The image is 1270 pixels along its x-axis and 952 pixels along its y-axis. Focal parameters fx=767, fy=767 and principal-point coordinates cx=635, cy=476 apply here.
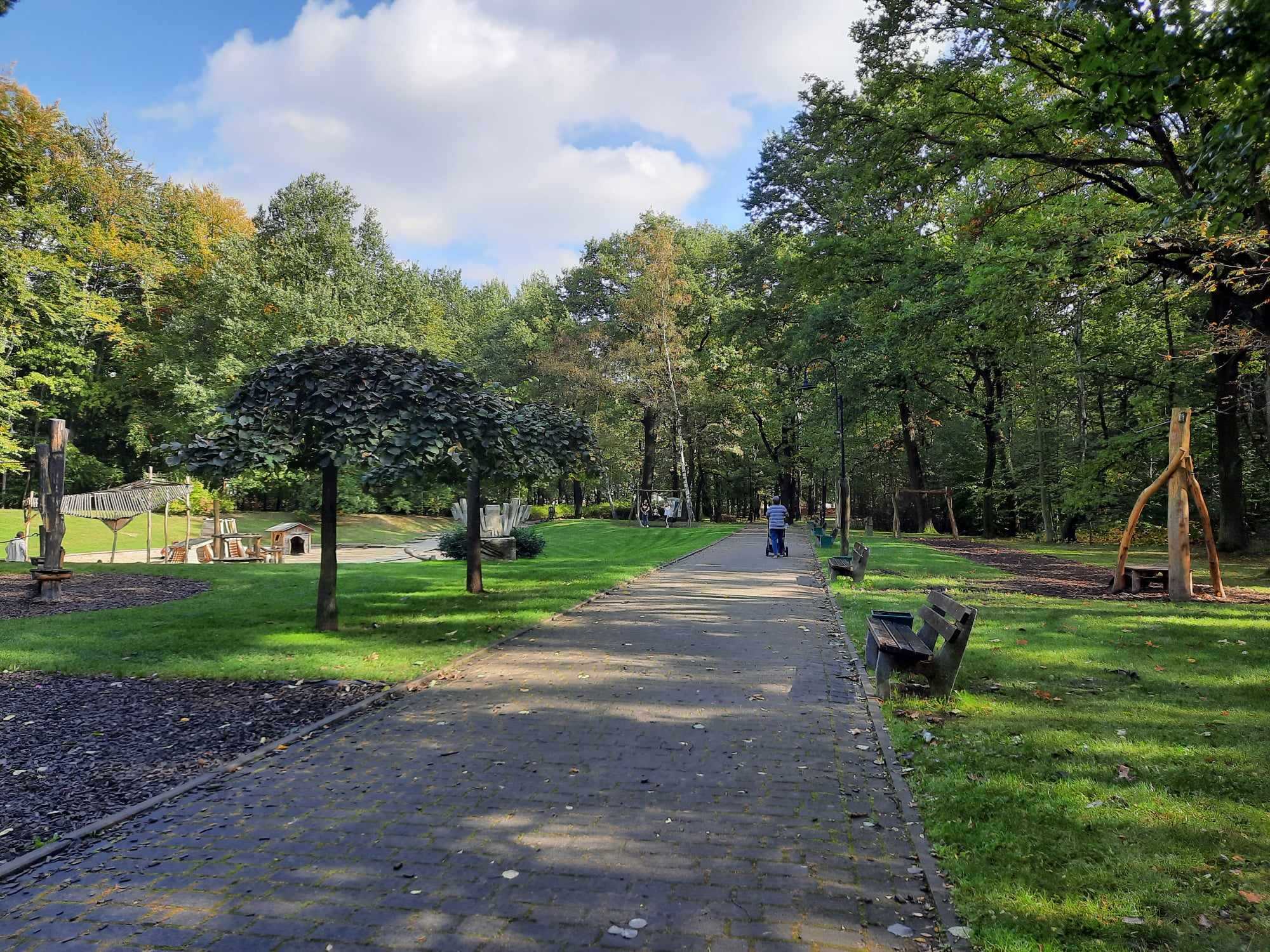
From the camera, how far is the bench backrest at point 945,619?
608 centimetres

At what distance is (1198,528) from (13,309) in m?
43.2

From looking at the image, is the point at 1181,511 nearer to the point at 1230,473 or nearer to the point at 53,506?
the point at 1230,473

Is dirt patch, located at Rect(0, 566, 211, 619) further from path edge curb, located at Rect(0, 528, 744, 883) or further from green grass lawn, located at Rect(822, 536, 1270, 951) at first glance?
green grass lawn, located at Rect(822, 536, 1270, 951)

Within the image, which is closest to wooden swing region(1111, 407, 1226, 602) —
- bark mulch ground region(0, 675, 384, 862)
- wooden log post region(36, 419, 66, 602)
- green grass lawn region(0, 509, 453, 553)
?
bark mulch ground region(0, 675, 384, 862)

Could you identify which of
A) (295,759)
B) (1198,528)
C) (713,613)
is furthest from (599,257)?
(295,759)

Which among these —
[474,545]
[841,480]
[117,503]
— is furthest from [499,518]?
[841,480]

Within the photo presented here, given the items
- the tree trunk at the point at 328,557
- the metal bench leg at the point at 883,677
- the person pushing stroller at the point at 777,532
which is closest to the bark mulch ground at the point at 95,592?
the tree trunk at the point at 328,557

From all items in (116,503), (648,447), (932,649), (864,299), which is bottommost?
(932,649)

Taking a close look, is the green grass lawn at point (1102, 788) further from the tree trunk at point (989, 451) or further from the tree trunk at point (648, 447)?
the tree trunk at point (648, 447)

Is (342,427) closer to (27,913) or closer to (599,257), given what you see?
(27,913)

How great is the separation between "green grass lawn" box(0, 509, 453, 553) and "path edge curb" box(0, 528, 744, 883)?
1805cm

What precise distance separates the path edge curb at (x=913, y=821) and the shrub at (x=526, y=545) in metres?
13.7

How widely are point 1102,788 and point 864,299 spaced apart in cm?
1556

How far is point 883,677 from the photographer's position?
21.8 feet
